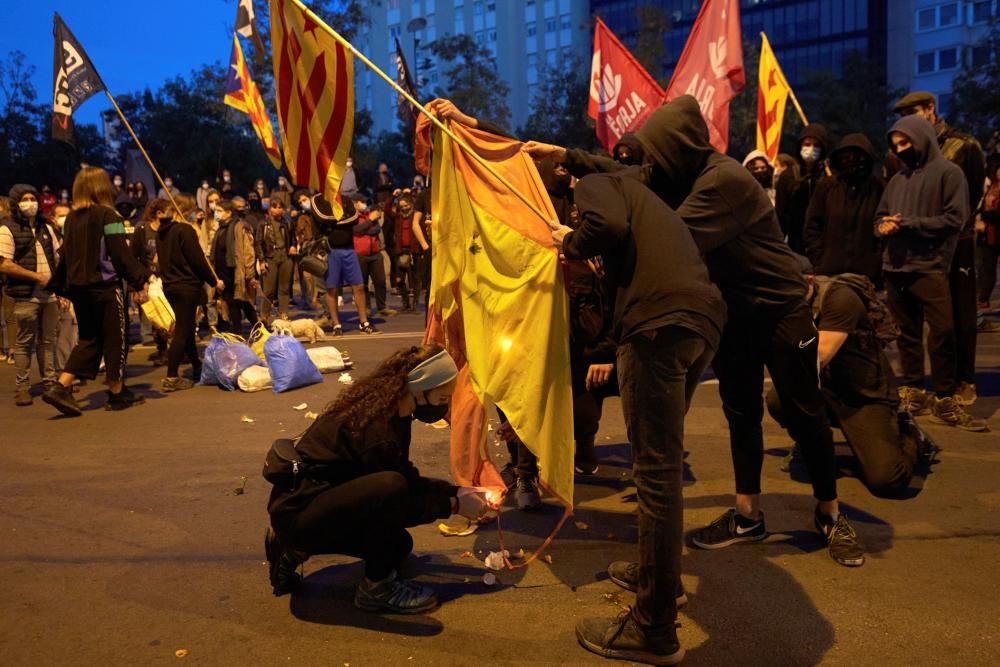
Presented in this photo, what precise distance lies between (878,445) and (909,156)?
230 cm

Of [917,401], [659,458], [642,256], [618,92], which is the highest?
[618,92]

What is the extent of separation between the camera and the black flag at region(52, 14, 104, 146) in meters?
10.4

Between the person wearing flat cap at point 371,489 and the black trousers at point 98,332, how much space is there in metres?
4.82

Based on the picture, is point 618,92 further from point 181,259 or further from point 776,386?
point 776,386

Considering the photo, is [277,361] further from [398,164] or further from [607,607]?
[398,164]

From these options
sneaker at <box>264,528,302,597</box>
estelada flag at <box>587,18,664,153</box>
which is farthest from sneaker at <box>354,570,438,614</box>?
estelada flag at <box>587,18,664,153</box>

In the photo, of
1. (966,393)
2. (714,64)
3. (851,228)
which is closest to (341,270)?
(714,64)

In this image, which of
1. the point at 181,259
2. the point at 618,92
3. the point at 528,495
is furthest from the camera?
the point at 618,92

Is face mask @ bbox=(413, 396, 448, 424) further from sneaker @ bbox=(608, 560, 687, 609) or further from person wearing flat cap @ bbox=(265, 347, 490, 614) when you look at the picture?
sneaker @ bbox=(608, 560, 687, 609)

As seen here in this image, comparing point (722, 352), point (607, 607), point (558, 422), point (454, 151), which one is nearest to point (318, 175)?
point (454, 151)

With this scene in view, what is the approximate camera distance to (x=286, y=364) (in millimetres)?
8758

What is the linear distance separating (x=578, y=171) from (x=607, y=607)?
6.83ft

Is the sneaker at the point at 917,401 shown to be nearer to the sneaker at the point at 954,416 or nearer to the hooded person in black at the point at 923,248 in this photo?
the hooded person in black at the point at 923,248

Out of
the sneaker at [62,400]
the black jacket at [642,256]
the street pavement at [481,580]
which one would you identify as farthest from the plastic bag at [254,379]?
the black jacket at [642,256]
